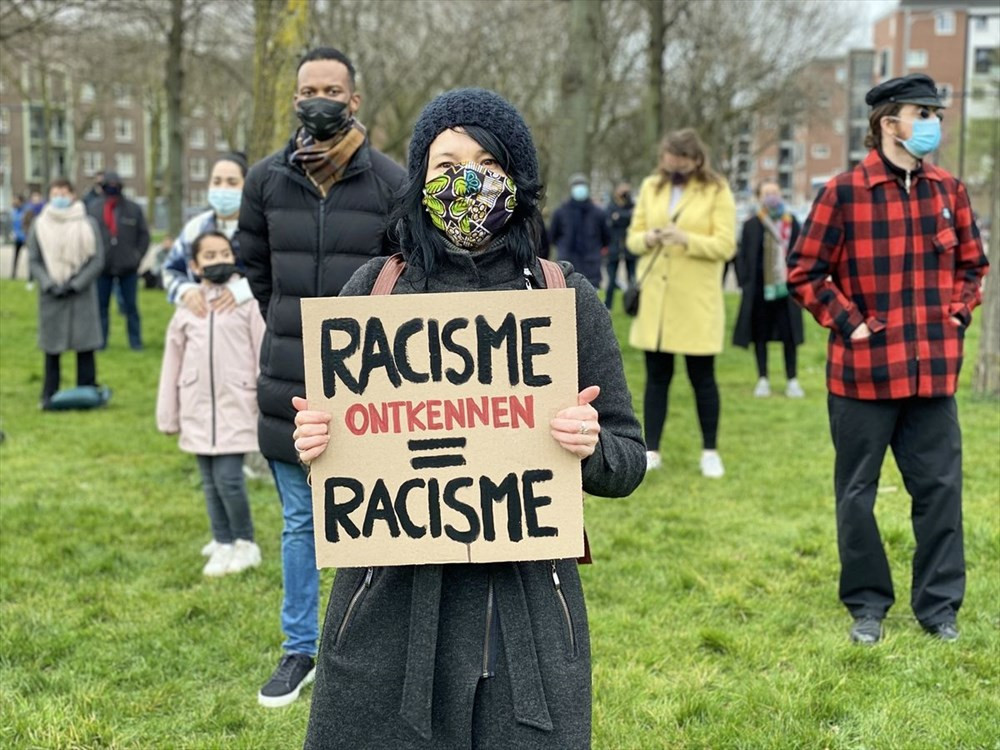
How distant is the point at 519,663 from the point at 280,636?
9.09ft

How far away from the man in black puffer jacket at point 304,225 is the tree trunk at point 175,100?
629 inches

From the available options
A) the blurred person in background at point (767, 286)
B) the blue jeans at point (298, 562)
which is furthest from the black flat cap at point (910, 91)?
the blurred person in background at point (767, 286)

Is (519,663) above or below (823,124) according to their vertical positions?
below

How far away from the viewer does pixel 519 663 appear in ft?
7.49

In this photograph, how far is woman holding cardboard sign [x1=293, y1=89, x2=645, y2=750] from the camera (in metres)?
2.30

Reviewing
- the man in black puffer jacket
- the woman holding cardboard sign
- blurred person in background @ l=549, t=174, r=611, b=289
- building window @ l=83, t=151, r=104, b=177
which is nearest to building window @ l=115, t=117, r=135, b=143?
building window @ l=83, t=151, r=104, b=177

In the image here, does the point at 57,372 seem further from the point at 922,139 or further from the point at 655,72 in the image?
the point at 655,72

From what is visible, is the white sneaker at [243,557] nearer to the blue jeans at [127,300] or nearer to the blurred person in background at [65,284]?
the blurred person in background at [65,284]

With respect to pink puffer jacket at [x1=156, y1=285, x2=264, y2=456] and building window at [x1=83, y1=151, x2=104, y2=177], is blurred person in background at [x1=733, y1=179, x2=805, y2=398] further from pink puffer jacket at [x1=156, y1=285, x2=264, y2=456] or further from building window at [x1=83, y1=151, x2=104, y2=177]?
building window at [x1=83, y1=151, x2=104, y2=177]

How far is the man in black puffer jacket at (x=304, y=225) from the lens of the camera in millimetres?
3896

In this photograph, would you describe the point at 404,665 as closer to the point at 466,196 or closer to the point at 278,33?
the point at 466,196

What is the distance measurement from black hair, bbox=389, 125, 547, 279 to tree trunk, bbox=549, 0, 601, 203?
42.2ft

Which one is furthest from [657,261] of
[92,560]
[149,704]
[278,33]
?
[149,704]

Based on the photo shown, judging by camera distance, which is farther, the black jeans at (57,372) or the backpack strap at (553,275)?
the black jeans at (57,372)
